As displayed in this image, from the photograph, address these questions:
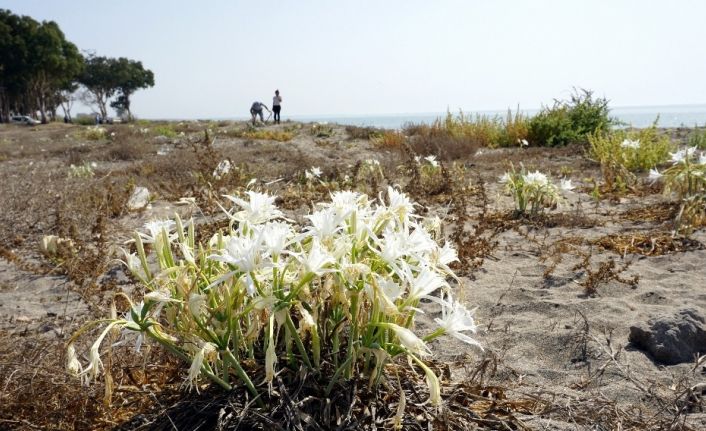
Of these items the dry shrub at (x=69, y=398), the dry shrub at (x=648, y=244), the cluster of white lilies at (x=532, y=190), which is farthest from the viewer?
the cluster of white lilies at (x=532, y=190)

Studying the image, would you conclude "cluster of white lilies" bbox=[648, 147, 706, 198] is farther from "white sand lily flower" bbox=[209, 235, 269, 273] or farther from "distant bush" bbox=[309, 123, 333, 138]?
"distant bush" bbox=[309, 123, 333, 138]

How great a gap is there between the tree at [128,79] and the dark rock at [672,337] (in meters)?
56.1

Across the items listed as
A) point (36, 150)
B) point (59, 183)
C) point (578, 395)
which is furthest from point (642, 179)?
point (36, 150)

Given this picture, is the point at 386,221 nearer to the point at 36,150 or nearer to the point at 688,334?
the point at 688,334

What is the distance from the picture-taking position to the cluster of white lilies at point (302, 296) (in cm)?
130

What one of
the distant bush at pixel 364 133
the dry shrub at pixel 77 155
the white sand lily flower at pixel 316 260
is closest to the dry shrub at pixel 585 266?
the white sand lily flower at pixel 316 260

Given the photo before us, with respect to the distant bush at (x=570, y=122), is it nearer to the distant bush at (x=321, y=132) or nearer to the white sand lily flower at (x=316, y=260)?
the distant bush at (x=321, y=132)

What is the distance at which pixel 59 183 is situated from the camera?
6.71 metres

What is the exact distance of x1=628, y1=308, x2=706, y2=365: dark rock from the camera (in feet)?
7.78

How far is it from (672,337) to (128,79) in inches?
2330

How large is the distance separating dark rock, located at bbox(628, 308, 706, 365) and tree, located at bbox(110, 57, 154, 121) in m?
56.1

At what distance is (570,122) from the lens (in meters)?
11.3

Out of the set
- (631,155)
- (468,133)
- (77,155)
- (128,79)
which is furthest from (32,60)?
(631,155)

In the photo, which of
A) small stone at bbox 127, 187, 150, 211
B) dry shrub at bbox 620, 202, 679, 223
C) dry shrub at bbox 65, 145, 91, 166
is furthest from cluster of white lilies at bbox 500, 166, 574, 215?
dry shrub at bbox 65, 145, 91, 166
